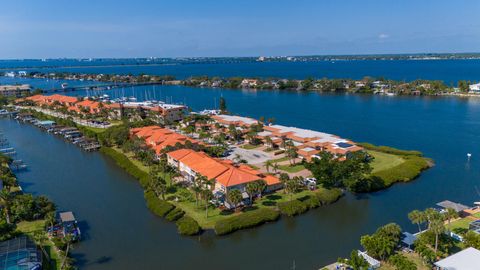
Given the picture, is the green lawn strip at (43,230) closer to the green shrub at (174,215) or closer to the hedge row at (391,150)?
the green shrub at (174,215)

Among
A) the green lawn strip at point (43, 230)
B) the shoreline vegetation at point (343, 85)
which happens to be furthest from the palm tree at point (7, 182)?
the shoreline vegetation at point (343, 85)

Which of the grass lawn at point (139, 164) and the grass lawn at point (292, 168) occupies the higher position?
the grass lawn at point (139, 164)

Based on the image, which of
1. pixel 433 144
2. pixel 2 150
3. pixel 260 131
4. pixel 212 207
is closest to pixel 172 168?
pixel 212 207

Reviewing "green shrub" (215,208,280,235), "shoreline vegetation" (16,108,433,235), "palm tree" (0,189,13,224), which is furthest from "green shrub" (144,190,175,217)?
"palm tree" (0,189,13,224)

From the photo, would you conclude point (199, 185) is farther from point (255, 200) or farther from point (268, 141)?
point (268, 141)

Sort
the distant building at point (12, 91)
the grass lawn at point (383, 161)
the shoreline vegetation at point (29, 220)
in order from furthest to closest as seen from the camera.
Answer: the distant building at point (12, 91) < the grass lawn at point (383, 161) < the shoreline vegetation at point (29, 220)

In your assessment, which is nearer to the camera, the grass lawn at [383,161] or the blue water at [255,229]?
the blue water at [255,229]

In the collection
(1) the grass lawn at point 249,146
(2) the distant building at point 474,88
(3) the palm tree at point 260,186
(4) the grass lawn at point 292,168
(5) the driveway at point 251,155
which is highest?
(2) the distant building at point 474,88

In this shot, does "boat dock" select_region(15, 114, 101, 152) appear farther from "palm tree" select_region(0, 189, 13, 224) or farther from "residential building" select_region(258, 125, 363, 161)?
"residential building" select_region(258, 125, 363, 161)
